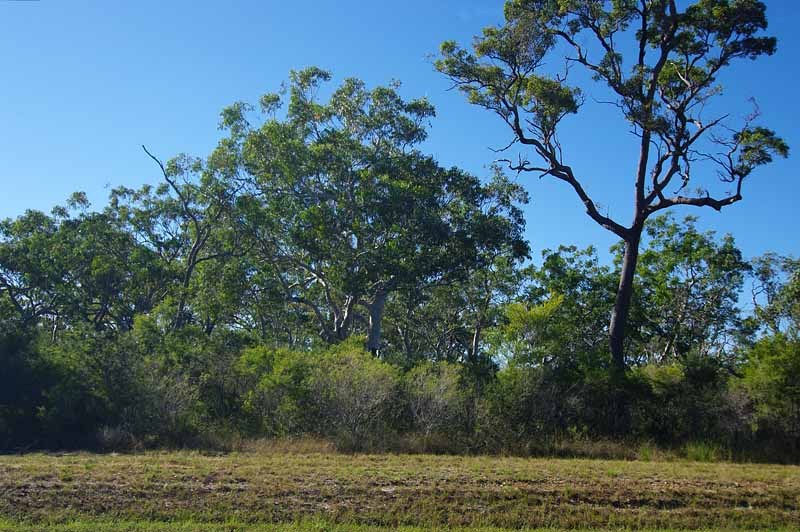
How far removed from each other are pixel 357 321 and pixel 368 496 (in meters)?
23.2

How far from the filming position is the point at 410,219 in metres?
→ 23.8

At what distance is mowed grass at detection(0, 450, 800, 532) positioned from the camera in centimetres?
913

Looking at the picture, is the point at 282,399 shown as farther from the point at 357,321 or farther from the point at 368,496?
the point at 357,321

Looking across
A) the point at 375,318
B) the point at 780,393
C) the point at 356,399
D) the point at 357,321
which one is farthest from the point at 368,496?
the point at 357,321

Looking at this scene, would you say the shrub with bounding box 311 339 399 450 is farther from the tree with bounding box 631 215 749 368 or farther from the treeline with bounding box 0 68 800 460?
the tree with bounding box 631 215 749 368

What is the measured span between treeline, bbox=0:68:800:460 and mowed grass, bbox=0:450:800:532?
11.1ft

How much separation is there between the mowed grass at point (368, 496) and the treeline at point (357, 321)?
3.39 metres

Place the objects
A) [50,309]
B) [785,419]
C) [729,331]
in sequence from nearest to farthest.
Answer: [785,419] < [729,331] < [50,309]

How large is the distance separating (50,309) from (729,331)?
28952 millimetres

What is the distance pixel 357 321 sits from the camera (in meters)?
33.2

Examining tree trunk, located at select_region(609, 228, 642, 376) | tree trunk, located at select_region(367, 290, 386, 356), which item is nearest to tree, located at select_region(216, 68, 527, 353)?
tree trunk, located at select_region(367, 290, 386, 356)

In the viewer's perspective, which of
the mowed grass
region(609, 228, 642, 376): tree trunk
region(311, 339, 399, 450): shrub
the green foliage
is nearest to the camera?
the mowed grass

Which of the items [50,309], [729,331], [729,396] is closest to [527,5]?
[729,396]

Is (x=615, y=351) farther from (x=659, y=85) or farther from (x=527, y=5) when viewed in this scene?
(x=527, y=5)
